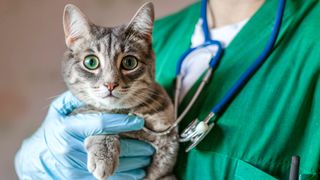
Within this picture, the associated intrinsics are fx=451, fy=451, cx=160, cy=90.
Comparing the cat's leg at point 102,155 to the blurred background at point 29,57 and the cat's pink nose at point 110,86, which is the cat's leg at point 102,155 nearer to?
the cat's pink nose at point 110,86

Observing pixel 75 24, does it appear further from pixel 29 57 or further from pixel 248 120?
pixel 29 57

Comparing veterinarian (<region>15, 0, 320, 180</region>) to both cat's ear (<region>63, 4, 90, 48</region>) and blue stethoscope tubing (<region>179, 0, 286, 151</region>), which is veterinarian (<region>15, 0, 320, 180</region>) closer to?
blue stethoscope tubing (<region>179, 0, 286, 151</region>)

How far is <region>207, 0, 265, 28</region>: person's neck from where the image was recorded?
99cm

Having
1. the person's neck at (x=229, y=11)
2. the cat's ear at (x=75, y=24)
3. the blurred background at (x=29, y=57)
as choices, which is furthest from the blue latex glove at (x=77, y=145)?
the blurred background at (x=29, y=57)

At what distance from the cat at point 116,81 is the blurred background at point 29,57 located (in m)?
0.63

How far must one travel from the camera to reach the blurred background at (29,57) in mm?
1432

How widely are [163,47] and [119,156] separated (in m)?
0.39

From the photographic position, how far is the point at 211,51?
96 centimetres

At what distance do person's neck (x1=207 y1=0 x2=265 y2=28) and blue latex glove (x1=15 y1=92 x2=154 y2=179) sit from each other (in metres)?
0.35

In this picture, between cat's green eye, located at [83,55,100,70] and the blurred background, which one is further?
the blurred background

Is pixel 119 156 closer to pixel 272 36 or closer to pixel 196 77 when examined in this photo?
pixel 196 77

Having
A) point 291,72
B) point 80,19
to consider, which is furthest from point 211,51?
point 80,19

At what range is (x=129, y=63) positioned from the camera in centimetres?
81

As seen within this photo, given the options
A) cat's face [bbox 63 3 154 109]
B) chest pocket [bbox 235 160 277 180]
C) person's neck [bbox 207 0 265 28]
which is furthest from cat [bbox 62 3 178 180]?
person's neck [bbox 207 0 265 28]
